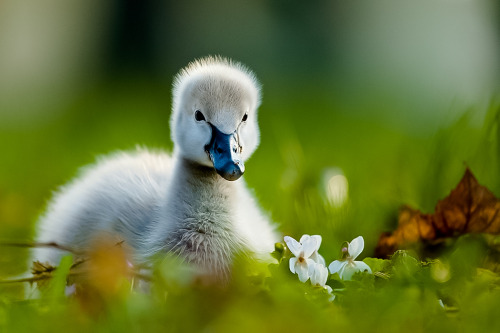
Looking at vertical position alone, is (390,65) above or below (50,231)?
above

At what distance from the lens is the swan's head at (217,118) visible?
1.96 m

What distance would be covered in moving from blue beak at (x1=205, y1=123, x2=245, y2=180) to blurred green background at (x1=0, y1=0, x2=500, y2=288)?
29 centimetres

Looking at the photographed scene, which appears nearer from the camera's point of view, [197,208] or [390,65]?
[197,208]

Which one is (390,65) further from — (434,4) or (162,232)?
(162,232)

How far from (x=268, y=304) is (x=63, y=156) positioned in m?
2.94

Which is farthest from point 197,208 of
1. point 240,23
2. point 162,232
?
point 240,23

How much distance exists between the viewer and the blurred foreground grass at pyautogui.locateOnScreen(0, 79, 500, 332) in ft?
4.10

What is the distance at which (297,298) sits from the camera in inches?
51.0

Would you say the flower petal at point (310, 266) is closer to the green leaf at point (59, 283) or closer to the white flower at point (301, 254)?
the white flower at point (301, 254)

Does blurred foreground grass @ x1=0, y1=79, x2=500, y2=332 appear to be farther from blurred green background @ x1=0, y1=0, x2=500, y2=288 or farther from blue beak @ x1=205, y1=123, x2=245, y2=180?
blue beak @ x1=205, y1=123, x2=245, y2=180

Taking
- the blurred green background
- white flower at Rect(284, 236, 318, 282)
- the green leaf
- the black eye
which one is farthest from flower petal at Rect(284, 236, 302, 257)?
the black eye

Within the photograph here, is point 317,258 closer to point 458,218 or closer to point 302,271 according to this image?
point 302,271

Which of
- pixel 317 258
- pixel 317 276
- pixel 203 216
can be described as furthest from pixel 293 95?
pixel 317 276

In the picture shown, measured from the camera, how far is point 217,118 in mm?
2020
